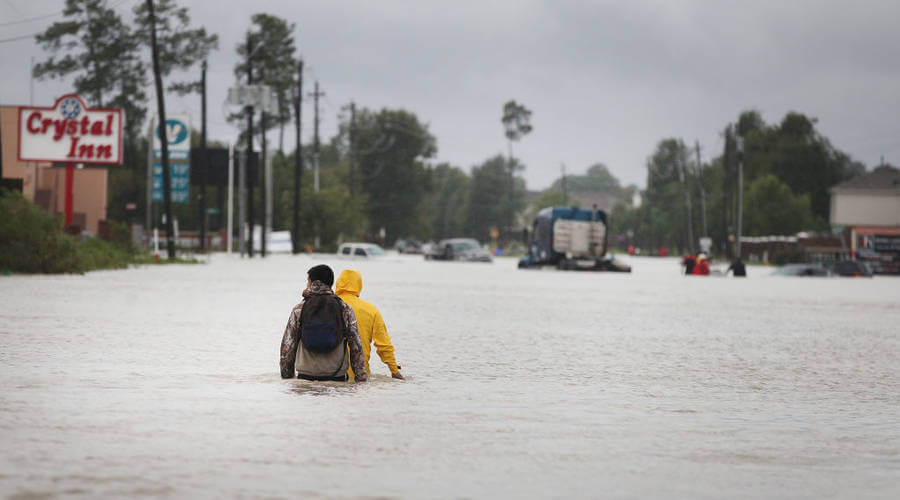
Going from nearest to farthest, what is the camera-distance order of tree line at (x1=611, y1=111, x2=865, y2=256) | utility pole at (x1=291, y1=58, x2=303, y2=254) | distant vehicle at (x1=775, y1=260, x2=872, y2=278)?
distant vehicle at (x1=775, y1=260, x2=872, y2=278) < utility pole at (x1=291, y1=58, x2=303, y2=254) < tree line at (x1=611, y1=111, x2=865, y2=256)

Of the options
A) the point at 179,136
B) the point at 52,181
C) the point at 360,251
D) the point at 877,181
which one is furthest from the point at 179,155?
the point at 877,181

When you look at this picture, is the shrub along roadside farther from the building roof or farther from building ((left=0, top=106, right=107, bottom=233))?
the building roof

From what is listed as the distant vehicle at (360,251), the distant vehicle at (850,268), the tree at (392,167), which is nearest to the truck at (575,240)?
the distant vehicle at (850,268)

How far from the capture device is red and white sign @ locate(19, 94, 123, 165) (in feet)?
160

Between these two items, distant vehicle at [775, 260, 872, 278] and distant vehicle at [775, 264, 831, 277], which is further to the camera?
distant vehicle at [775, 260, 872, 278]

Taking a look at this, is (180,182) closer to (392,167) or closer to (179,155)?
(179,155)

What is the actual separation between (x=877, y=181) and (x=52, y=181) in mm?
60606

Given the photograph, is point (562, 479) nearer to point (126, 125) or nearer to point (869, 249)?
point (869, 249)

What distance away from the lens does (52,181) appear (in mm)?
72312

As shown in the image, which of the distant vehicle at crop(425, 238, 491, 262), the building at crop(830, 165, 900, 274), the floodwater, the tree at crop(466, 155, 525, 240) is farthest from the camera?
the tree at crop(466, 155, 525, 240)

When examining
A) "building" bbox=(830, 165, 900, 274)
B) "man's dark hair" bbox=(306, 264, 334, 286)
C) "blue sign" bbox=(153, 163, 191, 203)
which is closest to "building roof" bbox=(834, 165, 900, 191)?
"building" bbox=(830, 165, 900, 274)

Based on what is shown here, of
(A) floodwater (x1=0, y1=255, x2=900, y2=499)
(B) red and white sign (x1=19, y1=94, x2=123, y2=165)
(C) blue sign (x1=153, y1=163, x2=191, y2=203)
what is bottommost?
(A) floodwater (x1=0, y1=255, x2=900, y2=499)

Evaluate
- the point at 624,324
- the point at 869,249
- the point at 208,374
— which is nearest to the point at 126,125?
the point at 869,249

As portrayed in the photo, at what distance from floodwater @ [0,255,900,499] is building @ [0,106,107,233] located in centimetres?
4719
